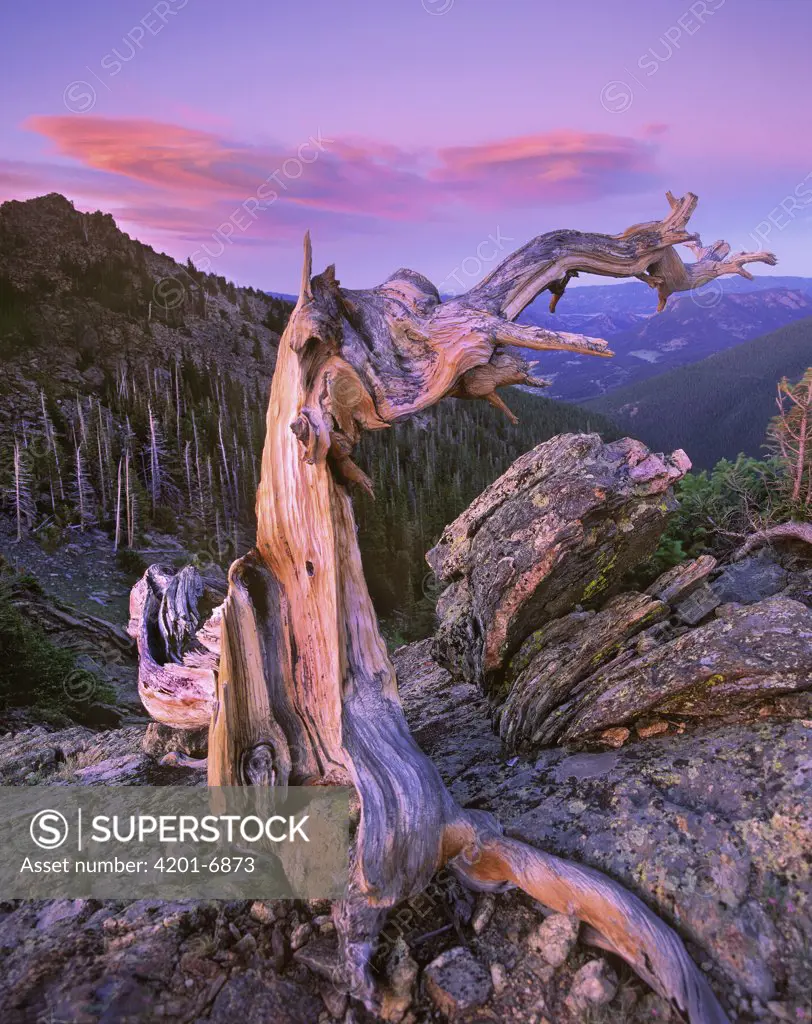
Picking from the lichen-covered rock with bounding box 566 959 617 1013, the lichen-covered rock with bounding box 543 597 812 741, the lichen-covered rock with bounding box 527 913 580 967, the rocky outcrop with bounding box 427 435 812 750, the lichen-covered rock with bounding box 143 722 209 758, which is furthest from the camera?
the lichen-covered rock with bounding box 143 722 209 758

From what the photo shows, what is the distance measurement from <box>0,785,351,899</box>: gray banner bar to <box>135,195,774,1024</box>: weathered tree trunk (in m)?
0.30

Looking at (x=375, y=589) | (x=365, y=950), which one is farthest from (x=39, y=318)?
(x=365, y=950)

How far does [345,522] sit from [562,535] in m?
2.74

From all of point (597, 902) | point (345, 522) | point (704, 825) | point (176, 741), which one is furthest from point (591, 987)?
point (176, 741)

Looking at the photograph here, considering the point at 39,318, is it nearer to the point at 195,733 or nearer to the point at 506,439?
the point at 506,439

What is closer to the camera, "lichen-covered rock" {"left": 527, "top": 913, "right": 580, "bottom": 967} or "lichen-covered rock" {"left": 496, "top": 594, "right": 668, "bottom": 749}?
"lichen-covered rock" {"left": 527, "top": 913, "right": 580, "bottom": 967}

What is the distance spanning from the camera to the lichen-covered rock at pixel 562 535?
7.22 m

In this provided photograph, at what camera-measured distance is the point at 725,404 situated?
174000 millimetres

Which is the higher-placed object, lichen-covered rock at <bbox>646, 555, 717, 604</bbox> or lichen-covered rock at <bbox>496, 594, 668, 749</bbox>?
lichen-covered rock at <bbox>646, 555, 717, 604</bbox>

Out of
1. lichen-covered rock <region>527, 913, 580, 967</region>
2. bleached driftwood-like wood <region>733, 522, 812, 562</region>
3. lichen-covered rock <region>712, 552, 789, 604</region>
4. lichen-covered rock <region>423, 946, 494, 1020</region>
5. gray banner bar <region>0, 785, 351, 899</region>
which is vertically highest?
bleached driftwood-like wood <region>733, 522, 812, 562</region>

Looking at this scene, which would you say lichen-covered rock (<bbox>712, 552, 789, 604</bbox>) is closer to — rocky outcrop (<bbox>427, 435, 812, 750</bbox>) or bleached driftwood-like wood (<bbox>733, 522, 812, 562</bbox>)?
rocky outcrop (<bbox>427, 435, 812, 750</bbox>)

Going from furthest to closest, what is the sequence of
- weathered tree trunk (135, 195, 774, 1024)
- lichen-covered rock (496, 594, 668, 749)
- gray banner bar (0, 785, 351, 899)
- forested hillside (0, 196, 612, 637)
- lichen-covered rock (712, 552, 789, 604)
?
forested hillside (0, 196, 612, 637) → lichen-covered rock (712, 552, 789, 604) → lichen-covered rock (496, 594, 668, 749) → weathered tree trunk (135, 195, 774, 1024) → gray banner bar (0, 785, 351, 899)

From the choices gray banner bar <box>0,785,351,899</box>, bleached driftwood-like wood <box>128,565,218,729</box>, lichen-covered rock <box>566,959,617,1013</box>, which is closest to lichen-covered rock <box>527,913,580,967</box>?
lichen-covered rock <box>566,959,617,1013</box>

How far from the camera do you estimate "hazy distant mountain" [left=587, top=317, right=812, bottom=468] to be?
149250 millimetres
